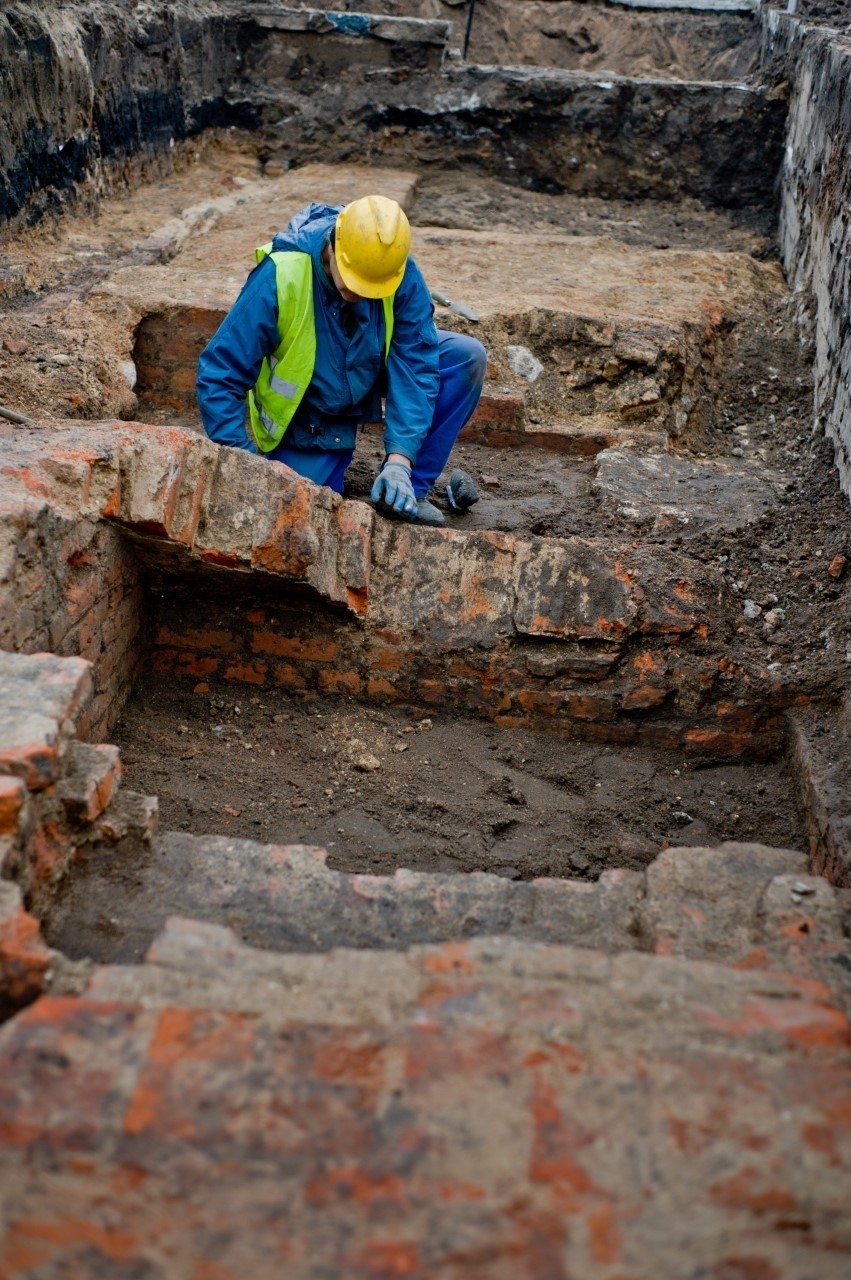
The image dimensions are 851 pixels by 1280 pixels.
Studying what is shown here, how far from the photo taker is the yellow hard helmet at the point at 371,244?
3814mm

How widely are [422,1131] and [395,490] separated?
9.44ft

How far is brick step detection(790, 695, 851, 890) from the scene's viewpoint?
2.88m

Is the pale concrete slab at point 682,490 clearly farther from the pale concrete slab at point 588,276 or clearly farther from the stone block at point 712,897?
the stone block at point 712,897

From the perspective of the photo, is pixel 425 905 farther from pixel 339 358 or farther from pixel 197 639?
pixel 339 358

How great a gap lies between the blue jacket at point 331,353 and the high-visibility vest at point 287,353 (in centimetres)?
3

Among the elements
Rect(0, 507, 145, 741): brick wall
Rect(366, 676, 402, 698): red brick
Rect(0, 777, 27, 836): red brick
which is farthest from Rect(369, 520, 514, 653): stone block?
Rect(0, 777, 27, 836): red brick

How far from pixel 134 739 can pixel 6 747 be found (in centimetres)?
137

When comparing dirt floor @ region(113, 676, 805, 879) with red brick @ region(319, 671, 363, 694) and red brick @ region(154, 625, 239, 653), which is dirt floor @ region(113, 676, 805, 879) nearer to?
red brick @ region(319, 671, 363, 694)

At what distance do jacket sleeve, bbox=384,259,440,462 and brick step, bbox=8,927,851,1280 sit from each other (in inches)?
114

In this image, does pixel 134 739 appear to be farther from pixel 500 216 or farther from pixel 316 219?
pixel 500 216

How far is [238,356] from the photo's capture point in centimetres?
403

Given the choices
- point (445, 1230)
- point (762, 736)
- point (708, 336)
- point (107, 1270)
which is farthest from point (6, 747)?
point (708, 336)

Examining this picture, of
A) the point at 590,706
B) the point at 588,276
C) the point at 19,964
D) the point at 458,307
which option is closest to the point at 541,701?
the point at 590,706

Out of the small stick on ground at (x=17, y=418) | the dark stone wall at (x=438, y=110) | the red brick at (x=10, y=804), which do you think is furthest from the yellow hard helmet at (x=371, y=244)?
the dark stone wall at (x=438, y=110)
